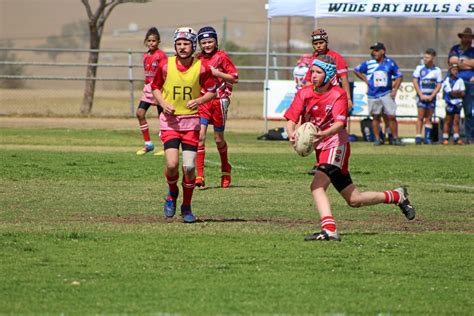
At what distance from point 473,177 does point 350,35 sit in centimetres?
7150

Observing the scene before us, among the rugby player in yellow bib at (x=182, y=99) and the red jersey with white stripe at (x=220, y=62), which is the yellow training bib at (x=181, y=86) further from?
the red jersey with white stripe at (x=220, y=62)

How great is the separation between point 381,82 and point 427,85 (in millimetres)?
1696

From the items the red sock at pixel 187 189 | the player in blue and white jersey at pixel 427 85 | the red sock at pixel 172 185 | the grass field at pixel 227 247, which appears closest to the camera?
the grass field at pixel 227 247

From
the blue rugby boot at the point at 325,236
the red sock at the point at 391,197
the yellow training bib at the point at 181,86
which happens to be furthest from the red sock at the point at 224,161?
the blue rugby boot at the point at 325,236

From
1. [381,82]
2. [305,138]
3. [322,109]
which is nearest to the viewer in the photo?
[305,138]

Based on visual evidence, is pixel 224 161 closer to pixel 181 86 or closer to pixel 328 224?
pixel 181 86

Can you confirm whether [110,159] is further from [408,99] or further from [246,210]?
[408,99]

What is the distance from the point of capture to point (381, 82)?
23703 millimetres

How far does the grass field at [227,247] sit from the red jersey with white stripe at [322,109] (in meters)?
1.01

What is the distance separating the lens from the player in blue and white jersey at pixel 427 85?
2473 centimetres

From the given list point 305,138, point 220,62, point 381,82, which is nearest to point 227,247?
point 305,138

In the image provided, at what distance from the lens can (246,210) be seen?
1289cm

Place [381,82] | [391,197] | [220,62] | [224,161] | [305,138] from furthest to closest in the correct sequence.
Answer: [381,82] → [224,161] → [220,62] → [391,197] → [305,138]

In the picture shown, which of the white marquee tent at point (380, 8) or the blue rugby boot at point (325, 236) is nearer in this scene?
the blue rugby boot at point (325, 236)
